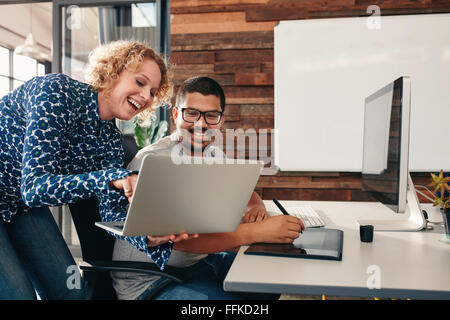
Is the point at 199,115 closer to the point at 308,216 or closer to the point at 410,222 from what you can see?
the point at 308,216

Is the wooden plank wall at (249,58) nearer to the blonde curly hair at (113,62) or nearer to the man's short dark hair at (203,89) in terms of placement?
the man's short dark hair at (203,89)

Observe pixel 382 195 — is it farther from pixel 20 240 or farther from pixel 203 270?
pixel 20 240

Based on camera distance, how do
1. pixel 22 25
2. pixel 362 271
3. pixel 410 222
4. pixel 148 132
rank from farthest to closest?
pixel 22 25
pixel 148 132
pixel 410 222
pixel 362 271

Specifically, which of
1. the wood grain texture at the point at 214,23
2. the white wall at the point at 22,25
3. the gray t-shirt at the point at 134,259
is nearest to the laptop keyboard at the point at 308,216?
the gray t-shirt at the point at 134,259

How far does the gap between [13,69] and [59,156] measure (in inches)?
184

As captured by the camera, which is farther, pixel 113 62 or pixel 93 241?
pixel 113 62

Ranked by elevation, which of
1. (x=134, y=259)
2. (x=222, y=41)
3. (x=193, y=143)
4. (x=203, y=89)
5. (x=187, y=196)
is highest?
(x=222, y=41)

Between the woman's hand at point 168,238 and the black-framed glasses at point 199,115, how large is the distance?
68cm

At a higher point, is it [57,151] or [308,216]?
[57,151]

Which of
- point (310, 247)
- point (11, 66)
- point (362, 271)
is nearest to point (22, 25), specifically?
point (11, 66)

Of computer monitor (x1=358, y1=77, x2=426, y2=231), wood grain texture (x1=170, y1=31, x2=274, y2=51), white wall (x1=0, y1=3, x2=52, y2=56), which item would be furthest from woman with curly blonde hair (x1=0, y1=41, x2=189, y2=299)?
white wall (x1=0, y1=3, x2=52, y2=56)

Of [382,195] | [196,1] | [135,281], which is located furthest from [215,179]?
[196,1]

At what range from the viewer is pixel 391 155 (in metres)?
1.06

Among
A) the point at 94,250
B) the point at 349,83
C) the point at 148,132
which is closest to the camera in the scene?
the point at 94,250
